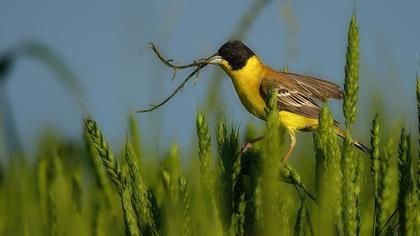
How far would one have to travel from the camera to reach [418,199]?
2.21 metres

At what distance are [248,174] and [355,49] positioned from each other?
536mm

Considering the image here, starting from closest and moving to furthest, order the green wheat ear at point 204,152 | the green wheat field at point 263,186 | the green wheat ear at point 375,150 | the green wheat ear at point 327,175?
the green wheat ear at point 327,175
the green wheat field at point 263,186
the green wheat ear at point 204,152
the green wheat ear at point 375,150

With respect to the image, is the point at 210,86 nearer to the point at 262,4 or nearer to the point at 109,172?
the point at 262,4

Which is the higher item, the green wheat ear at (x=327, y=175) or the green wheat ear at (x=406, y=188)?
the green wheat ear at (x=327, y=175)

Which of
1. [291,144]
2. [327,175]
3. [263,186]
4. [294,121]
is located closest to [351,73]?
[327,175]

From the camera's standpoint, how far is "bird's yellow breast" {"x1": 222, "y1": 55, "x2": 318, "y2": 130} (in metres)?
5.05

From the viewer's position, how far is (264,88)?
497 cm

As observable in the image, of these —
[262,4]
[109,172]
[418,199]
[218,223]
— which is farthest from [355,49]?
[262,4]

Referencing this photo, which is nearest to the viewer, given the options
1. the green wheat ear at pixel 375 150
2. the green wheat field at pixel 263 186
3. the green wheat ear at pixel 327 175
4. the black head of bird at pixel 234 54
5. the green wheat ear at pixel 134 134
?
the green wheat ear at pixel 327 175

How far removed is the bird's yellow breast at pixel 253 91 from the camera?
16.6ft

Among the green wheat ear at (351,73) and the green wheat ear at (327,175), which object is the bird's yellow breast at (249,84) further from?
the green wheat ear at (327,175)

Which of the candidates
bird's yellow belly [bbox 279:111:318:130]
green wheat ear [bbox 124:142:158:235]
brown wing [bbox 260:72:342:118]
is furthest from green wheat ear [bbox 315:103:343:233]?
bird's yellow belly [bbox 279:111:318:130]

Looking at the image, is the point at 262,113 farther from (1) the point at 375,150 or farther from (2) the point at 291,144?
(1) the point at 375,150

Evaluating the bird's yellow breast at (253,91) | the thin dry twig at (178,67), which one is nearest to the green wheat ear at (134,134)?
the thin dry twig at (178,67)
